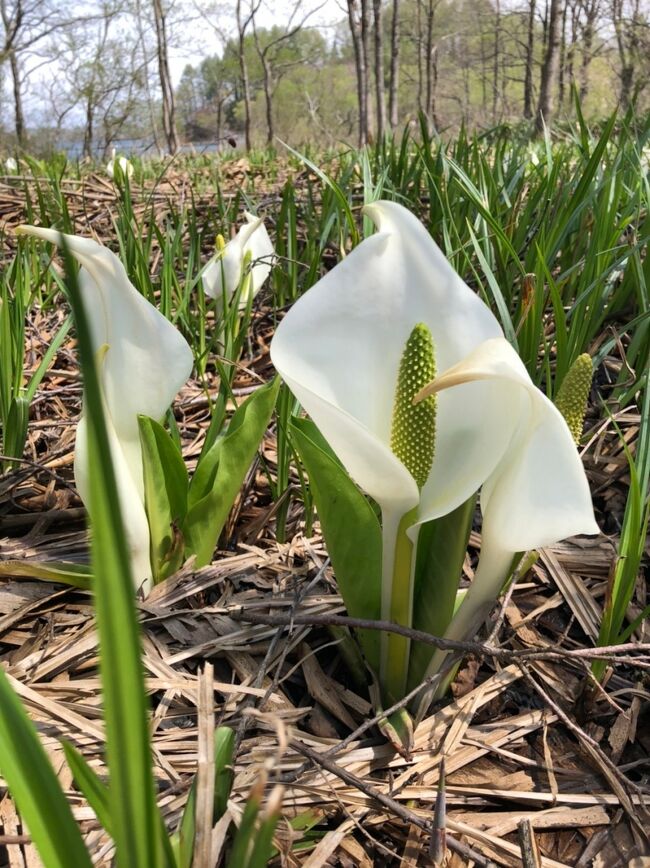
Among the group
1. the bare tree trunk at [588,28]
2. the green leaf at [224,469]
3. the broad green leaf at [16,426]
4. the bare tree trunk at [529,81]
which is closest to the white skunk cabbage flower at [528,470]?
the green leaf at [224,469]

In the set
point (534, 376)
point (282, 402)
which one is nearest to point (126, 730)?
point (282, 402)

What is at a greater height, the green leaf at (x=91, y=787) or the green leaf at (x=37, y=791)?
the green leaf at (x=37, y=791)

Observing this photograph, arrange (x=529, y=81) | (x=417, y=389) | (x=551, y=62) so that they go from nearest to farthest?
(x=417, y=389), (x=551, y=62), (x=529, y=81)

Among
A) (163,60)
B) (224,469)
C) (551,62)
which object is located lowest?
(224,469)

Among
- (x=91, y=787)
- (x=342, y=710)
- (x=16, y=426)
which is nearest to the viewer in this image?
(x=91, y=787)

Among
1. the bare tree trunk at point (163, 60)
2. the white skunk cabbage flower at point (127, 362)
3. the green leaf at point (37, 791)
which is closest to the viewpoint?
the green leaf at point (37, 791)

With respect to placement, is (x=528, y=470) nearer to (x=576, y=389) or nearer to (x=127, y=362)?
(x=576, y=389)

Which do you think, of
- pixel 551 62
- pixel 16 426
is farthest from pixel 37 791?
pixel 551 62

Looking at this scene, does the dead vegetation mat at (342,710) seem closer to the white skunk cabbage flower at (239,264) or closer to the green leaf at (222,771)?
the green leaf at (222,771)
